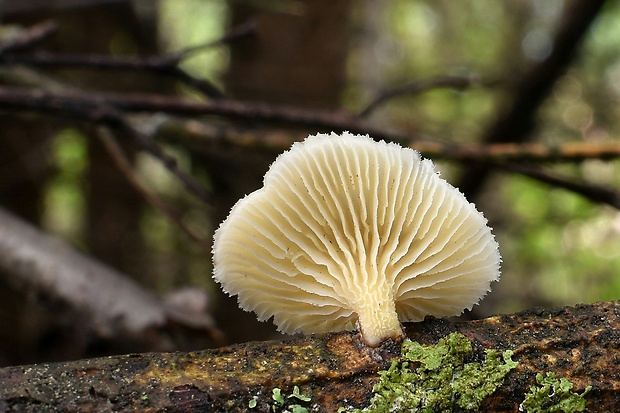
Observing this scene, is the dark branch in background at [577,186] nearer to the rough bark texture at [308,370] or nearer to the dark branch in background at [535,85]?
the rough bark texture at [308,370]

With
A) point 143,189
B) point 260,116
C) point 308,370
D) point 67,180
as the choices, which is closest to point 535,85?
point 260,116

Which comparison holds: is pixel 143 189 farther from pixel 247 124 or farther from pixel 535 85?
pixel 535 85

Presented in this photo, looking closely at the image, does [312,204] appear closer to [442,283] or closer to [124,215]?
[442,283]

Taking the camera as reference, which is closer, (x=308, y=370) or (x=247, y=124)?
(x=308, y=370)

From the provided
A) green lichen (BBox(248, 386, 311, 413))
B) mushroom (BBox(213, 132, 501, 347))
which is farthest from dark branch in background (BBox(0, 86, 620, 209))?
green lichen (BBox(248, 386, 311, 413))

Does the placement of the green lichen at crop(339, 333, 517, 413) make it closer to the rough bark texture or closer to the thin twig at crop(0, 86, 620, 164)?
the rough bark texture

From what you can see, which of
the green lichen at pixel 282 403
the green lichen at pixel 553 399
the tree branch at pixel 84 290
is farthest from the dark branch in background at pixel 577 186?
the green lichen at pixel 282 403
